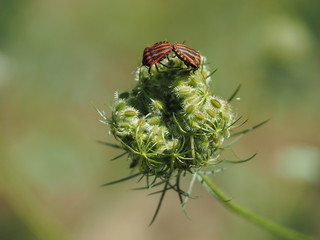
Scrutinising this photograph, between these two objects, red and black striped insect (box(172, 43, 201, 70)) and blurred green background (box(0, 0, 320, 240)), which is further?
blurred green background (box(0, 0, 320, 240))

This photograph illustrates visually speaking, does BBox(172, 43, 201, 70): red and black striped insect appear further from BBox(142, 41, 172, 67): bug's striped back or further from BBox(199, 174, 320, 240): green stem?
BBox(199, 174, 320, 240): green stem

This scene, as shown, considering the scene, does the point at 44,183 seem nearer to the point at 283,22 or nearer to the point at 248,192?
the point at 248,192

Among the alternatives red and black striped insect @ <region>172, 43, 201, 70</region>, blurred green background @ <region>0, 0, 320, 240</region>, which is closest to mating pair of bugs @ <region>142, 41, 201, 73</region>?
red and black striped insect @ <region>172, 43, 201, 70</region>

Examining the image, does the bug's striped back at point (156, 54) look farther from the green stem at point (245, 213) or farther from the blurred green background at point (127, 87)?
the blurred green background at point (127, 87)

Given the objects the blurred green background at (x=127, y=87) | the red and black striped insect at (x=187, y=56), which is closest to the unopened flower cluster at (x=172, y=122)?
the red and black striped insect at (x=187, y=56)

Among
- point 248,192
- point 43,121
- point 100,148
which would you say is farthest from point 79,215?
point 248,192

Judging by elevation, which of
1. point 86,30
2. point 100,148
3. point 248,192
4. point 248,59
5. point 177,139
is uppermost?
point 86,30

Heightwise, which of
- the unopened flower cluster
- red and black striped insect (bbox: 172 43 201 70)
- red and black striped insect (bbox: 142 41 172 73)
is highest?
red and black striped insect (bbox: 142 41 172 73)
